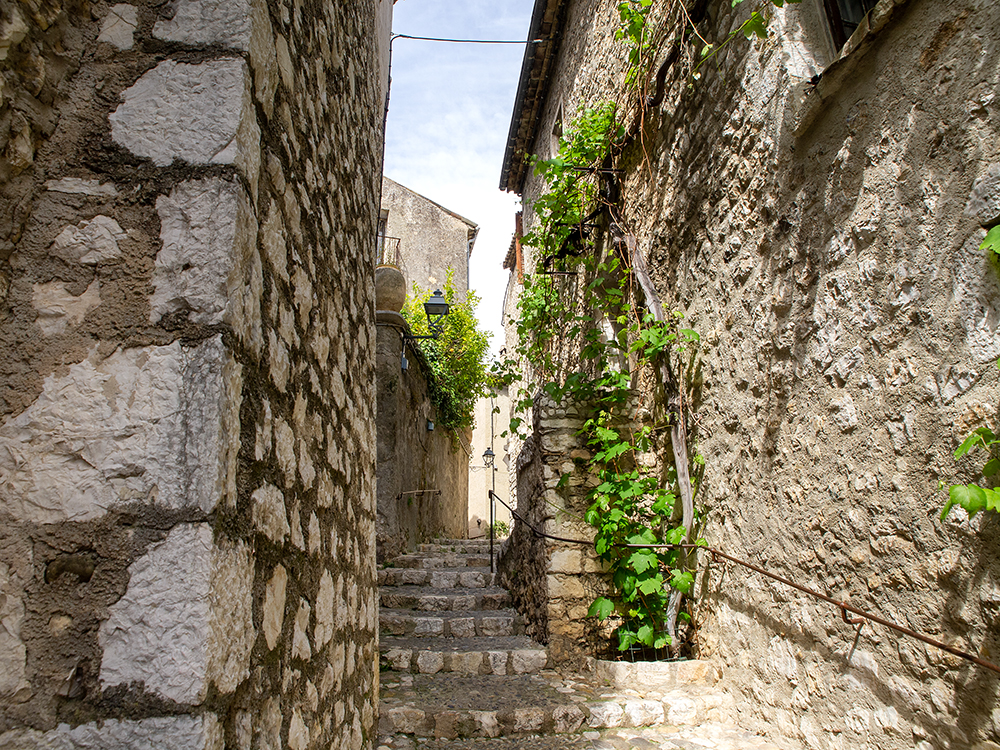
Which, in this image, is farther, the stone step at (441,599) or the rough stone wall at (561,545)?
the stone step at (441,599)

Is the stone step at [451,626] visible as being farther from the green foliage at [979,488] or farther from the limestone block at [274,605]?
the limestone block at [274,605]

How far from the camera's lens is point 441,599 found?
5.10 metres

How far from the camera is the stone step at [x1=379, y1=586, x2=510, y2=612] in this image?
5086 millimetres

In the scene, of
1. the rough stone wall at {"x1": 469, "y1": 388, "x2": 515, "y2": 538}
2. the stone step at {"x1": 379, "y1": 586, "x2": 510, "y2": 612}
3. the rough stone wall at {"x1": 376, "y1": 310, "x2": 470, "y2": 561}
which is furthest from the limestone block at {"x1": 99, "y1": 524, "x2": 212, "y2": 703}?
the rough stone wall at {"x1": 469, "y1": 388, "x2": 515, "y2": 538}

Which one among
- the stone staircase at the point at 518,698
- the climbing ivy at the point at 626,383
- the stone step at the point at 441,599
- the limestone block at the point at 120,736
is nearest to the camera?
the limestone block at the point at 120,736

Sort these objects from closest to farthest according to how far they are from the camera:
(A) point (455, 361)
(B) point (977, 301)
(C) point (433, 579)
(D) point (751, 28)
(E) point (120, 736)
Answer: (E) point (120, 736)
(B) point (977, 301)
(D) point (751, 28)
(C) point (433, 579)
(A) point (455, 361)

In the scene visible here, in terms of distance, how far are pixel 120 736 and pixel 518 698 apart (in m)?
2.86

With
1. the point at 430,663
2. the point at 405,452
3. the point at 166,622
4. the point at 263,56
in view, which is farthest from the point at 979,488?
the point at 405,452

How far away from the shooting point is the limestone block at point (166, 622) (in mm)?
847

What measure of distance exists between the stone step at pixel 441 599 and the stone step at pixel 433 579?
0.15 meters

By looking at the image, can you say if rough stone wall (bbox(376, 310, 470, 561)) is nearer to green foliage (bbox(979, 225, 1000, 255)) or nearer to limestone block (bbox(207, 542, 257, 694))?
limestone block (bbox(207, 542, 257, 694))

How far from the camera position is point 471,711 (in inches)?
121

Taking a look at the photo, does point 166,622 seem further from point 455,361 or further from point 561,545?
point 455,361

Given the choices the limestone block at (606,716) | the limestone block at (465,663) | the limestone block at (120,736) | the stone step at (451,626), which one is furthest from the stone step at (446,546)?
the limestone block at (120,736)
